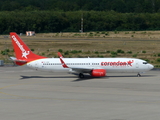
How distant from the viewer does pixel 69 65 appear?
62312 millimetres

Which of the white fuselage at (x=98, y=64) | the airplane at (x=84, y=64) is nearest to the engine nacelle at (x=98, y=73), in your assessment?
the airplane at (x=84, y=64)

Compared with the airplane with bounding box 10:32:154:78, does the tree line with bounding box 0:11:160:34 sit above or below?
above

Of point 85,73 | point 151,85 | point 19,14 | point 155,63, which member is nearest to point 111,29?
point 19,14

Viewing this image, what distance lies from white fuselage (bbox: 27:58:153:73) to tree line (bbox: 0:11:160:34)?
9699 cm

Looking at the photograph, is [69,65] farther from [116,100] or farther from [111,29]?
[111,29]

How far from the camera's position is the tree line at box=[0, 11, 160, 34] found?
525 feet

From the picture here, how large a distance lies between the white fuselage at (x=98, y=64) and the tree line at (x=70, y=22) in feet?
318

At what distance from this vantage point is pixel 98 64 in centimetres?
6175

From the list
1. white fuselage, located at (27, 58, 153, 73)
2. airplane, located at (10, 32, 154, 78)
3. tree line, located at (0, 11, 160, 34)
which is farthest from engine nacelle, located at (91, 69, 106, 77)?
tree line, located at (0, 11, 160, 34)

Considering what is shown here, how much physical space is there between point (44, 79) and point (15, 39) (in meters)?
9.58

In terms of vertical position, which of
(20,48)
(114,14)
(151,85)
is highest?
(114,14)

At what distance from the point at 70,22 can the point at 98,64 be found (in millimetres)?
107853

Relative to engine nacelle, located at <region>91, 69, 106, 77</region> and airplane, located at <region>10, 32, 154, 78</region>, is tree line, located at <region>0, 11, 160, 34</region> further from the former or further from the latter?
engine nacelle, located at <region>91, 69, 106, 77</region>

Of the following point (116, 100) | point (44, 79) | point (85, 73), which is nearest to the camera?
point (116, 100)
